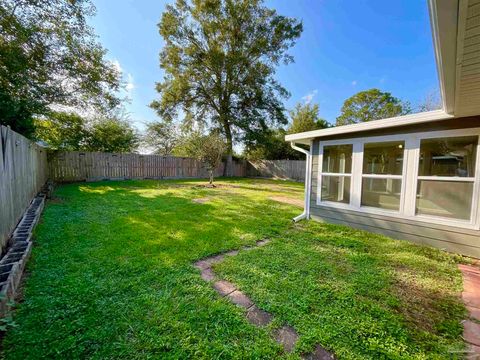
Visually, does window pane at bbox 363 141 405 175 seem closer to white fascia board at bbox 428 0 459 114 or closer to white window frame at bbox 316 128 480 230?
white window frame at bbox 316 128 480 230

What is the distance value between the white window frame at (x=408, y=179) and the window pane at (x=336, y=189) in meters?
0.13

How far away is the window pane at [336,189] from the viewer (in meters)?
4.41

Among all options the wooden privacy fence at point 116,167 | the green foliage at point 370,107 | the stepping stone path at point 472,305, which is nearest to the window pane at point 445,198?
the stepping stone path at point 472,305

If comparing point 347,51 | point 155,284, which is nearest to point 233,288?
point 155,284

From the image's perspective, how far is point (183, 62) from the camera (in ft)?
48.1

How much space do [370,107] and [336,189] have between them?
21.7 meters

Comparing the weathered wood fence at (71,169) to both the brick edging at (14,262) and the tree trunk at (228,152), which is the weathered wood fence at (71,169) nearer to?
the brick edging at (14,262)

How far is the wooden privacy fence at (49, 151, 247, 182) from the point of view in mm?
9523

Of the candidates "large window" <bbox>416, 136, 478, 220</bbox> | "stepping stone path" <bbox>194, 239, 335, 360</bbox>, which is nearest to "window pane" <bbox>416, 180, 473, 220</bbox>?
"large window" <bbox>416, 136, 478, 220</bbox>

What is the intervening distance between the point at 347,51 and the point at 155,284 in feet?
47.3

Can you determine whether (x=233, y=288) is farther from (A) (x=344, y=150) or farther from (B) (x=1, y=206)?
(A) (x=344, y=150)

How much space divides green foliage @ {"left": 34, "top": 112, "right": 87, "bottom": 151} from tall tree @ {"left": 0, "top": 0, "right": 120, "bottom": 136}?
1444mm

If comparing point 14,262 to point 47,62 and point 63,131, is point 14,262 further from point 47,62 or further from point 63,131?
point 63,131

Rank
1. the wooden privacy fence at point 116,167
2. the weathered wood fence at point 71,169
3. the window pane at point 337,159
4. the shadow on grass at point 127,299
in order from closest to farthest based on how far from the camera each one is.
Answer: the shadow on grass at point 127,299 → the weathered wood fence at point 71,169 → the window pane at point 337,159 → the wooden privacy fence at point 116,167
